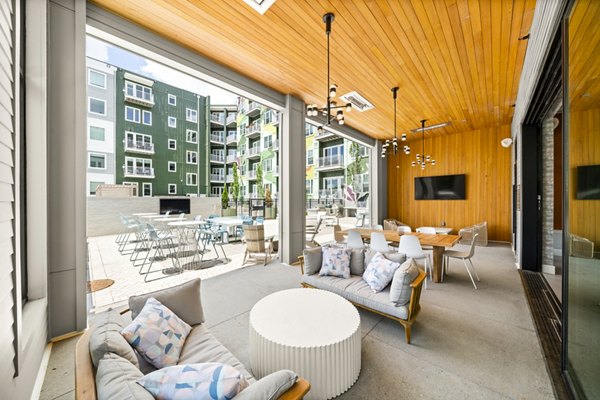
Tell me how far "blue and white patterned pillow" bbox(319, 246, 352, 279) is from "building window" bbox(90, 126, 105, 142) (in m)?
14.5

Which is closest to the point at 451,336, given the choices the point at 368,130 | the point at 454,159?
the point at 368,130

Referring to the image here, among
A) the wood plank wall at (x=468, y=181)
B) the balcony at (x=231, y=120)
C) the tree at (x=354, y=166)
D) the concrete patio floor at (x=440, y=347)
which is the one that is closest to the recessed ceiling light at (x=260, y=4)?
the concrete patio floor at (x=440, y=347)

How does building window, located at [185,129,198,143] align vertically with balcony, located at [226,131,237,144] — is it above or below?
below

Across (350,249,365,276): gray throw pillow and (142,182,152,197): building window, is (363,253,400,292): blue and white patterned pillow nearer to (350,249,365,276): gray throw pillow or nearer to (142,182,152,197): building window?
(350,249,365,276): gray throw pillow

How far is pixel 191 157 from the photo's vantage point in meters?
15.6

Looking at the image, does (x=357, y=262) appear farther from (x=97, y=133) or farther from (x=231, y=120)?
(x=231, y=120)

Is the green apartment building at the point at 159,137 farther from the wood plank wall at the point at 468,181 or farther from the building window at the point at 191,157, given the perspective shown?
the wood plank wall at the point at 468,181

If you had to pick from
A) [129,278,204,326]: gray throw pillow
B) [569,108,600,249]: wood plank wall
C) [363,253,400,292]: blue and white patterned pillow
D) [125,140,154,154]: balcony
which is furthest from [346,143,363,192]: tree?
[125,140,154,154]: balcony

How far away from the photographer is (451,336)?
232 cm

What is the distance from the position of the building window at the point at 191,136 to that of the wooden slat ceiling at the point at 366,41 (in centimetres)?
1316

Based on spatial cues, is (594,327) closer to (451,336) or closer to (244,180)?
(451,336)

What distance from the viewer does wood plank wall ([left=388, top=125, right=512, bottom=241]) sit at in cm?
658

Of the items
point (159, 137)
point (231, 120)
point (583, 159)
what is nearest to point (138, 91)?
point (159, 137)

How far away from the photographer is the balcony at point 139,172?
515 inches
